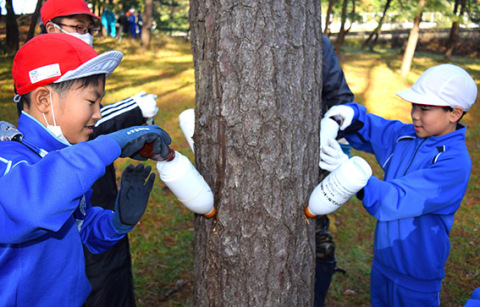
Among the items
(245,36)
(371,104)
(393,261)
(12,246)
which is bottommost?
(371,104)

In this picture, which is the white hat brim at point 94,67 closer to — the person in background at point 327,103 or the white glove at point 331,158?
the white glove at point 331,158

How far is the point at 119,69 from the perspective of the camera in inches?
507

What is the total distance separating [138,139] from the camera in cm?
155

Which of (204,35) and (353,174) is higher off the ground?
(204,35)

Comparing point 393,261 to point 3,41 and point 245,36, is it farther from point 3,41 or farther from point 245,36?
point 3,41

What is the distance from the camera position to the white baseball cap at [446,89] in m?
2.21

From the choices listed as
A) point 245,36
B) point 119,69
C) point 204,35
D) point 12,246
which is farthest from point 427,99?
point 119,69

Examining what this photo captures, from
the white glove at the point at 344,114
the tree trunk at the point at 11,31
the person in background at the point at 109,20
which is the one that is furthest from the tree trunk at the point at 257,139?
the person in background at the point at 109,20

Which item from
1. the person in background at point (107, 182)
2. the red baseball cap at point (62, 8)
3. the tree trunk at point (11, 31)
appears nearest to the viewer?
the person in background at point (107, 182)

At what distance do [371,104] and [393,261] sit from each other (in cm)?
842

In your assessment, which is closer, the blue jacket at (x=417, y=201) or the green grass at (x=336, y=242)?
the blue jacket at (x=417, y=201)

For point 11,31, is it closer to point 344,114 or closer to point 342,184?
point 344,114

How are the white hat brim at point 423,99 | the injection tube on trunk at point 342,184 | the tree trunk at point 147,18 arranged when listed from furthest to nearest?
the tree trunk at point 147,18 < the white hat brim at point 423,99 < the injection tube on trunk at point 342,184

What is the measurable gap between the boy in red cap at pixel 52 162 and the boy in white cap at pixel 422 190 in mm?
1192
